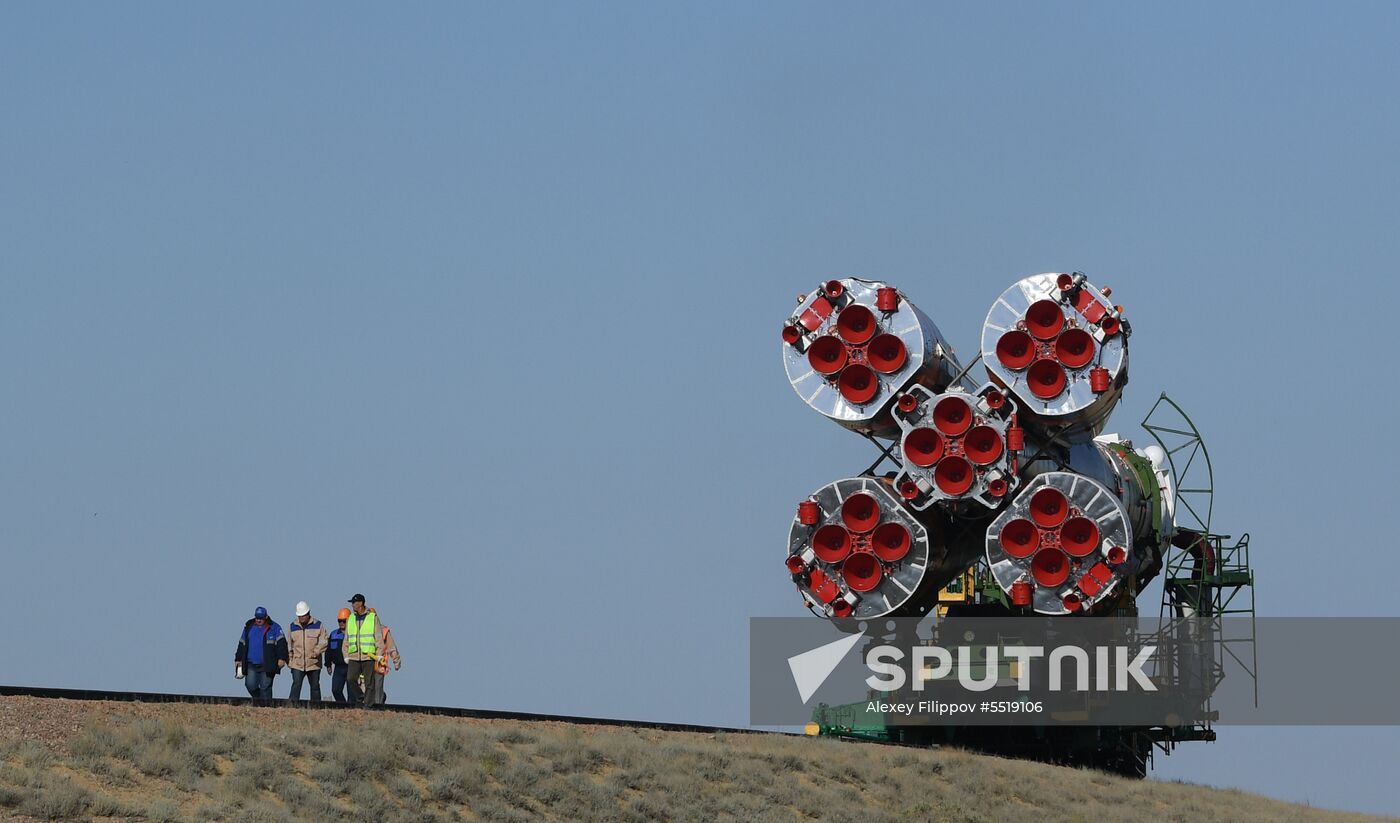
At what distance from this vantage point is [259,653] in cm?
3284

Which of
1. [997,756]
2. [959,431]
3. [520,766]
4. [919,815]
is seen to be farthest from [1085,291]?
[520,766]

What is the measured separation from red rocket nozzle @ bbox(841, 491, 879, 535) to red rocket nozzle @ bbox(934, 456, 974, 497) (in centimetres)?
145

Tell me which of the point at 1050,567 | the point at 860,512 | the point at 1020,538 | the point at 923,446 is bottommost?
the point at 1050,567

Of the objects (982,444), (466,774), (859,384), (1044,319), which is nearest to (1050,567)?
(982,444)

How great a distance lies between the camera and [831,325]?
4281cm

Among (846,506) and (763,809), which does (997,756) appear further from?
(763,809)

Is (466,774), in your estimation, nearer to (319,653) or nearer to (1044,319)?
(319,653)

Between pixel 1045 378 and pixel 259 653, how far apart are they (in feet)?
56.5

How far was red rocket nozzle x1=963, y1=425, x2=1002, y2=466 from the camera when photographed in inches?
1634

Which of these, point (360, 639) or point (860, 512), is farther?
point (860, 512)

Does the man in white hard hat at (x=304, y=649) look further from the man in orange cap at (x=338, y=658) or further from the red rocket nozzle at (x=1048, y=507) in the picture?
the red rocket nozzle at (x=1048, y=507)

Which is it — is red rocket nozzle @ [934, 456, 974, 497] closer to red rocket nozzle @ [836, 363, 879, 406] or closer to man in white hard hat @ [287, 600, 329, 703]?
red rocket nozzle @ [836, 363, 879, 406]

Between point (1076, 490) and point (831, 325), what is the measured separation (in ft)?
20.6

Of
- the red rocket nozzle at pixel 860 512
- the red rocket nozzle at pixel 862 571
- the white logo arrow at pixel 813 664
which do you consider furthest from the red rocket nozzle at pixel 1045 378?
the white logo arrow at pixel 813 664
